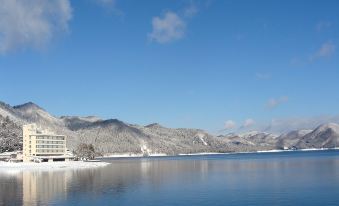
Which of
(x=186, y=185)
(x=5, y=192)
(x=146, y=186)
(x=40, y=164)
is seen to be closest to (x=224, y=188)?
(x=186, y=185)

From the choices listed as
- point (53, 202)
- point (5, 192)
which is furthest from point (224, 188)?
point (5, 192)

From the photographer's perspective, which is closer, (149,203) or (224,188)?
(149,203)

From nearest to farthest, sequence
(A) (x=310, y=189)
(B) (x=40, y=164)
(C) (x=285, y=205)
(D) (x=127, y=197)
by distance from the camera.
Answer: (C) (x=285, y=205) < (D) (x=127, y=197) < (A) (x=310, y=189) < (B) (x=40, y=164)

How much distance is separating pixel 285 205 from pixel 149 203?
1766cm

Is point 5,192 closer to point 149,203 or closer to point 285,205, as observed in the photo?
point 149,203

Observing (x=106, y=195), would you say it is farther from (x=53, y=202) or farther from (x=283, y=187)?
(x=283, y=187)

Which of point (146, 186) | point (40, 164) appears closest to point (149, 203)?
point (146, 186)

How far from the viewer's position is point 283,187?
264ft

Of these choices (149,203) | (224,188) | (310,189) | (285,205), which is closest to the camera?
(285,205)

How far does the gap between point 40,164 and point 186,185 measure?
368 feet

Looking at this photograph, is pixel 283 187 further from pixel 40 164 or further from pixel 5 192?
pixel 40 164

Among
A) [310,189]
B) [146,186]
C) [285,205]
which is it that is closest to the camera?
[285,205]

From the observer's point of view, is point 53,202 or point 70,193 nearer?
point 53,202

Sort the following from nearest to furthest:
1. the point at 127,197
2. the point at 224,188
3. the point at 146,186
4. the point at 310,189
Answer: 1. the point at 127,197
2. the point at 310,189
3. the point at 224,188
4. the point at 146,186
